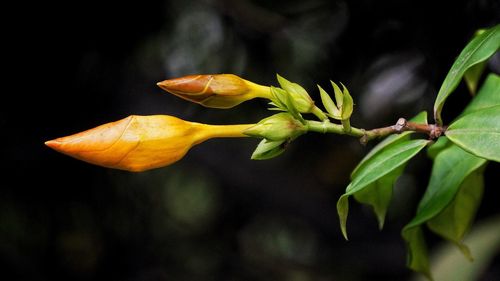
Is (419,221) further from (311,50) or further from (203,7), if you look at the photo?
(203,7)

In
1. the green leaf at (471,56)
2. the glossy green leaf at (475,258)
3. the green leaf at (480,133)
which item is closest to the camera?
the green leaf at (480,133)

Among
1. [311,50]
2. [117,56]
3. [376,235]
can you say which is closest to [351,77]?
[311,50]

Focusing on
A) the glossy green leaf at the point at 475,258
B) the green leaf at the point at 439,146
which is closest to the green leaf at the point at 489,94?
the green leaf at the point at 439,146

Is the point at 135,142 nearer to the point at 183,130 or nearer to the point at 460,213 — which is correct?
the point at 183,130

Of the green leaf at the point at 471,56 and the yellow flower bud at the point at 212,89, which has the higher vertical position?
the yellow flower bud at the point at 212,89

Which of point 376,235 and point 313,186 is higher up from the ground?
point 313,186

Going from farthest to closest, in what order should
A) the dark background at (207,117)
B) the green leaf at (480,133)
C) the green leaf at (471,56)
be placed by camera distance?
the dark background at (207,117), the green leaf at (471,56), the green leaf at (480,133)

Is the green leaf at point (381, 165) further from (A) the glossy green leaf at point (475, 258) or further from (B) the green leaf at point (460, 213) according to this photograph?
(A) the glossy green leaf at point (475, 258)

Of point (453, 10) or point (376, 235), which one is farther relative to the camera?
point (376, 235)
